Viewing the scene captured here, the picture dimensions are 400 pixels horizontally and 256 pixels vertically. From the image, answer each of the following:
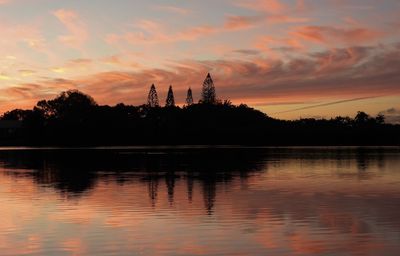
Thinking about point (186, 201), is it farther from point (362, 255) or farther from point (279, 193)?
point (362, 255)

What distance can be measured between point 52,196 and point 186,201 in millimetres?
8024

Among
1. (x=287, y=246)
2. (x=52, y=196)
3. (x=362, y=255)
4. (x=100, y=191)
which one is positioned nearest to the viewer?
(x=362, y=255)

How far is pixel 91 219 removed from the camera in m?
25.7

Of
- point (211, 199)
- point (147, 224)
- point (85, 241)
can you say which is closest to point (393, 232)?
point (147, 224)

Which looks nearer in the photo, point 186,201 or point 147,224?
point 147,224

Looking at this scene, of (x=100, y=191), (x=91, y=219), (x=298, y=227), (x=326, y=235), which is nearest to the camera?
(x=326, y=235)

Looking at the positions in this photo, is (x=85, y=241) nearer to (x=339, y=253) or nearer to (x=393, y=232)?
(x=339, y=253)

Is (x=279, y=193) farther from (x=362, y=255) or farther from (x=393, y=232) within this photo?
(x=362, y=255)

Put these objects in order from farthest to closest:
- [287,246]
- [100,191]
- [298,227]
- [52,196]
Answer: [100,191] → [52,196] → [298,227] → [287,246]

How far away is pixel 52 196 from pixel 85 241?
15282mm

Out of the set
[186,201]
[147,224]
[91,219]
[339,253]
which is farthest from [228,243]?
[186,201]

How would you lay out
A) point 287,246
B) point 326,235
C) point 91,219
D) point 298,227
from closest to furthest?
point 287,246
point 326,235
point 298,227
point 91,219

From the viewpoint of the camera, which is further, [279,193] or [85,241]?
[279,193]

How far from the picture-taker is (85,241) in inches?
811
